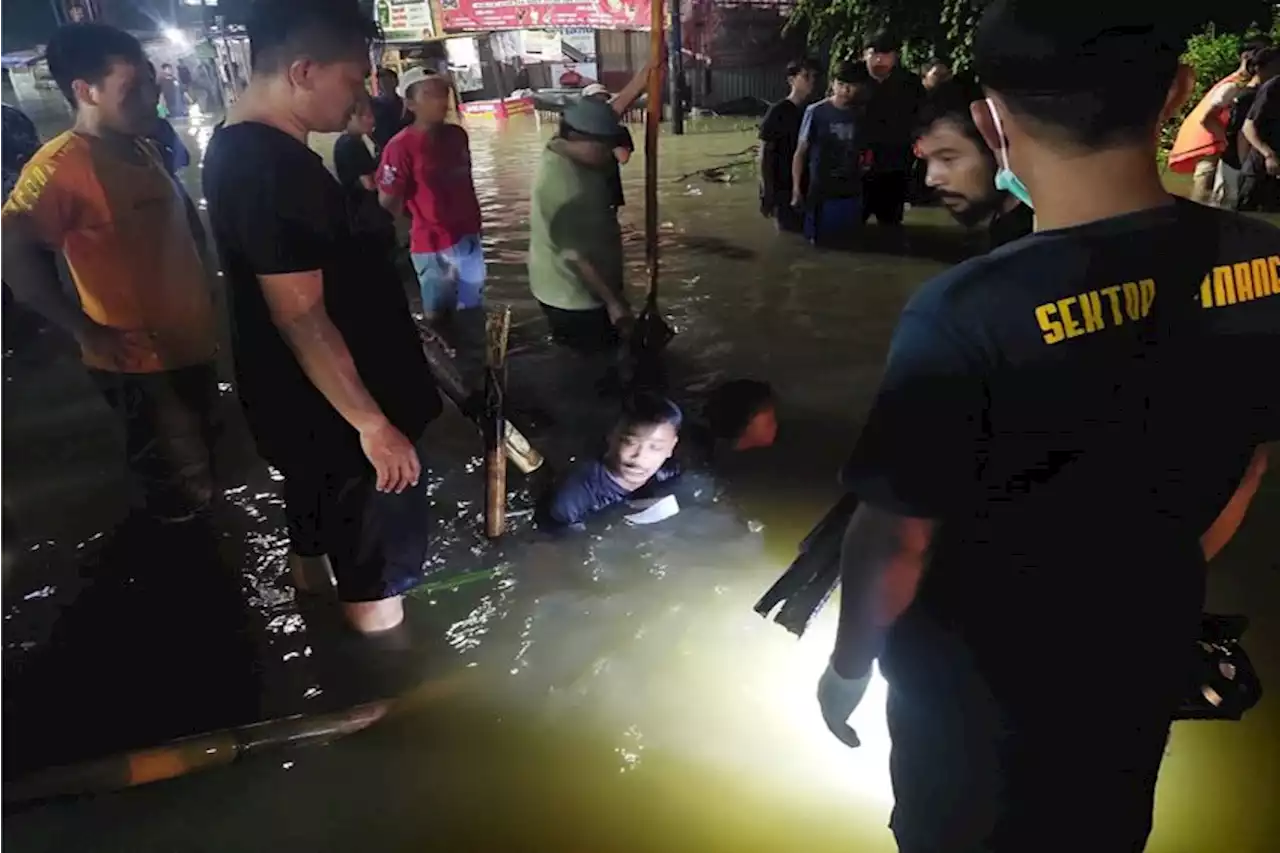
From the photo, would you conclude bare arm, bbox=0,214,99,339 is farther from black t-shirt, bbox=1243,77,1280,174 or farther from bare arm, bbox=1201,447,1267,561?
black t-shirt, bbox=1243,77,1280,174

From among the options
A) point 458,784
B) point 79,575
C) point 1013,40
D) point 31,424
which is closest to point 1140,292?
point 1013,40

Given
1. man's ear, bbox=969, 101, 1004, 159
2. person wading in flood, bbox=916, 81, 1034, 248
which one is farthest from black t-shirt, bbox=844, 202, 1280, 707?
person wading in flood, bbox=916, 81, 1034, 248

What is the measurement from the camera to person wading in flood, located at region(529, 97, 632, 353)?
4367 millimetres

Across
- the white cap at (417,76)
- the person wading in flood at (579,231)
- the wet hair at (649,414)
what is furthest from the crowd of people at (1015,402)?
the white cap at (417,76)

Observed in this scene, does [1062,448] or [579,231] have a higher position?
[1062,448]

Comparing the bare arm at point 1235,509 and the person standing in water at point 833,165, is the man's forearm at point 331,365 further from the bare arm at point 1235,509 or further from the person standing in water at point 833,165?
the person standing in water at point 833,165

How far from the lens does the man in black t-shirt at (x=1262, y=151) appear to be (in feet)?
25.8

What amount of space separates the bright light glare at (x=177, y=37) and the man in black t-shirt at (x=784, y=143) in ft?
20.5

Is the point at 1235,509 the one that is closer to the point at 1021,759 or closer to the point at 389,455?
the point at 1021,759

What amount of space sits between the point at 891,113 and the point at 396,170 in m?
4.79

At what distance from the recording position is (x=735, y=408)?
4.26 m

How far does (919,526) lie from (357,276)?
1706 mm

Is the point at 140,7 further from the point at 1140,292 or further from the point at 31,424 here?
the point at 31,424

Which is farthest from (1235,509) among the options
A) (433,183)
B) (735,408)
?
(433,183)
